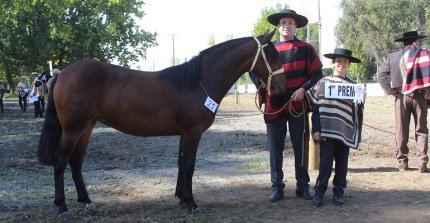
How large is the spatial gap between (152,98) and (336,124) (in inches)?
90.0

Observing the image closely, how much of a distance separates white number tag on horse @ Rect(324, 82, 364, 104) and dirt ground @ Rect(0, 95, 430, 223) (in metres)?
1.35

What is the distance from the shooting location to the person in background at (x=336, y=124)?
5402mm

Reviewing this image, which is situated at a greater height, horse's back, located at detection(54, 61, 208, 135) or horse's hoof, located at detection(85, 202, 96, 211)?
horse's back, located at detection(54, 61, 208, 135)

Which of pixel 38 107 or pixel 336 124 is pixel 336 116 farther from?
pixel 38 107

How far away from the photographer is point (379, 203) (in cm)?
555

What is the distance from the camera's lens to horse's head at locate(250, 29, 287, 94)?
5414 mm

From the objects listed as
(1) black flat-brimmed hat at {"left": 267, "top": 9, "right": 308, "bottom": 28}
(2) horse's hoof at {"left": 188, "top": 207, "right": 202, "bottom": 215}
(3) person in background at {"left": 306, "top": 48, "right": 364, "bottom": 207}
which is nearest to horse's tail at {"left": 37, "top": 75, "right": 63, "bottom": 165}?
(2) horse's hoof at {"left": 188, "top": 207, "right": 202, "bottom": 215}

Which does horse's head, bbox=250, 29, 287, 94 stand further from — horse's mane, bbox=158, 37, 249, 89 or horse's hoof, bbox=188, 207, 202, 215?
horse's hoof, bbox=188, 207, 202, 215

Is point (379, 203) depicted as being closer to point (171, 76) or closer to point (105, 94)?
point (171, 76)

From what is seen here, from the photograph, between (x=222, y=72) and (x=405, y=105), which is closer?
(x=222, y=72)

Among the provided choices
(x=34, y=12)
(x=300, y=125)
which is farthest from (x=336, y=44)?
(x=300, y=125)

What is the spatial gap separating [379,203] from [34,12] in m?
38.8

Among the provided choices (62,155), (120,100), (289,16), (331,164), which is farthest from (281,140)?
(62,155)

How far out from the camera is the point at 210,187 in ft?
21.9
